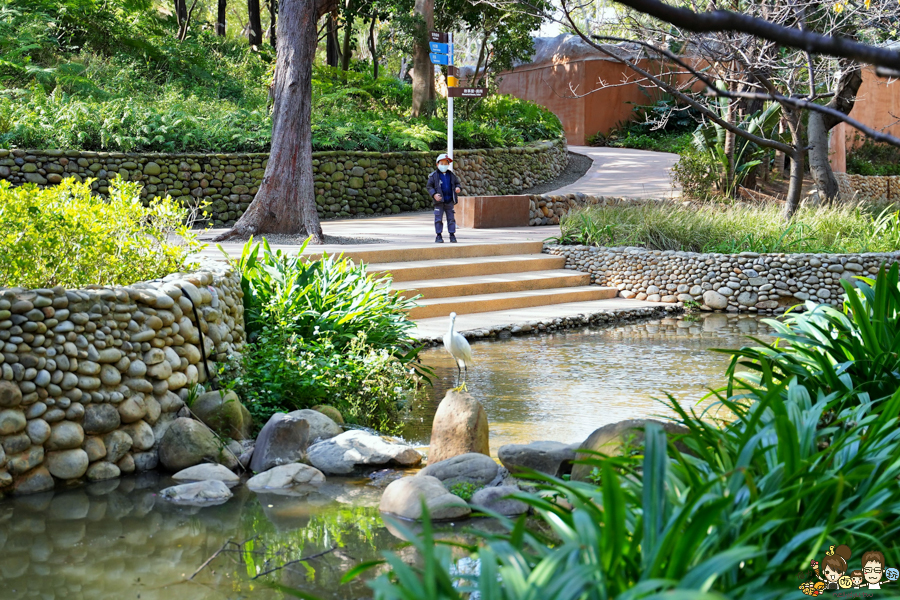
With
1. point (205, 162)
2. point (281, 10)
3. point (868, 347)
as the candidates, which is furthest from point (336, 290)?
point (205, 162)

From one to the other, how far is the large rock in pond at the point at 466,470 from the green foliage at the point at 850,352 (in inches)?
56.7

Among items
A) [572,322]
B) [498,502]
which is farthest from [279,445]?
[572,322]

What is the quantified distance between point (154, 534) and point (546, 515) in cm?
250

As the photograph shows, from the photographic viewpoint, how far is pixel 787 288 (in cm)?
1157

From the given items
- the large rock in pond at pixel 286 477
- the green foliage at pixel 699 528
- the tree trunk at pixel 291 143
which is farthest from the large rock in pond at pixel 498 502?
the tree trunk at pixel 291 143

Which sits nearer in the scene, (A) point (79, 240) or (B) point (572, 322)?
(A) point (79, 240)

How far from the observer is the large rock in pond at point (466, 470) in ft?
15.1

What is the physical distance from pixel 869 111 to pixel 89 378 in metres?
26.2

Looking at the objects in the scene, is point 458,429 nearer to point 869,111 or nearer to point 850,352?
point 850,352

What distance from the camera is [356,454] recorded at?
5.13 meters

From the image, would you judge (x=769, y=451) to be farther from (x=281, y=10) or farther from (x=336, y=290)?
(x=281, y=10)

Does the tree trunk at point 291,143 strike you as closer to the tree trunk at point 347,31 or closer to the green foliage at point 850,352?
the green foliage at point 850,352

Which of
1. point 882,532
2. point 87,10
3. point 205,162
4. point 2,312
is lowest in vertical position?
point 882,532

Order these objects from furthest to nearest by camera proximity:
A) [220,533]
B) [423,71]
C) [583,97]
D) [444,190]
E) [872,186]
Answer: [583,97] → [872,186] → [423,71] → [444,190] → [220,533]
